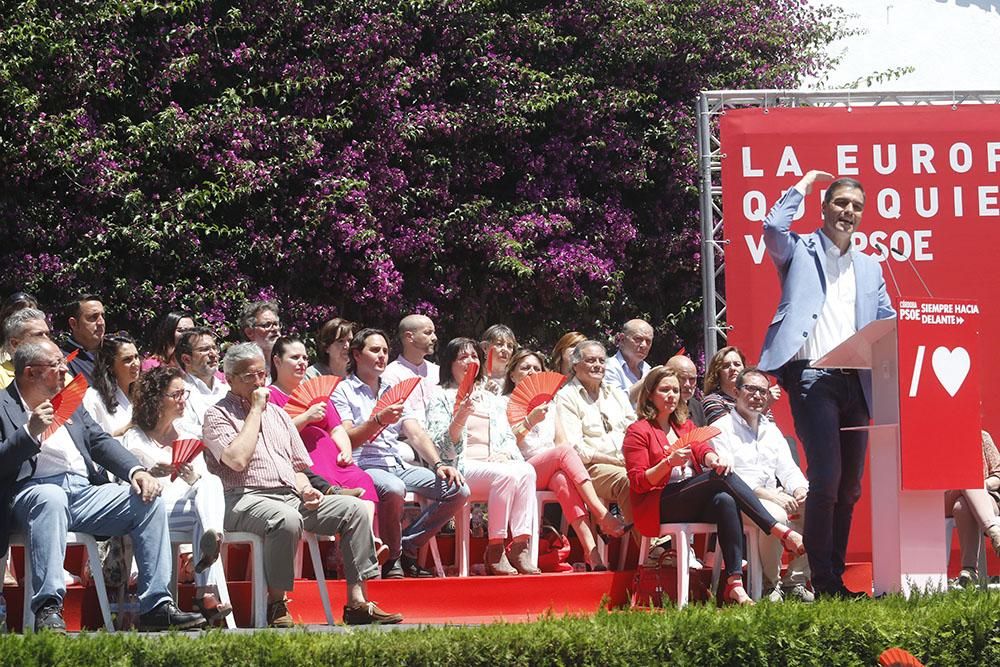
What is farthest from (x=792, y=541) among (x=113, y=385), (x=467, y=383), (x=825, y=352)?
(x=113, y=385)

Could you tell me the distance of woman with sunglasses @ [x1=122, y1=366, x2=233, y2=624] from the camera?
6.63 metres

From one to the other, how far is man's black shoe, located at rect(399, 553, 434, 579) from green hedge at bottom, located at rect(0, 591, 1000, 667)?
287cm

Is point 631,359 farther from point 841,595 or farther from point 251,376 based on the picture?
point 841,595

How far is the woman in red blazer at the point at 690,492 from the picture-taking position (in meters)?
7.32

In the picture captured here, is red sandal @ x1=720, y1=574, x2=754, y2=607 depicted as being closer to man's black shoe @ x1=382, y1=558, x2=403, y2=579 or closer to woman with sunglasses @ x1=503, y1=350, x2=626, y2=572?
woman with sunglasses @ x1=503, y1=350, x2=626, y2=572

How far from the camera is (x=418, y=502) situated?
820 centimetres

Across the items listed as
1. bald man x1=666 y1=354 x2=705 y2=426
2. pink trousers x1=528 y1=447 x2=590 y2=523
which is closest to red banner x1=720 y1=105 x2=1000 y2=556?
bald man x1=666 y1=354 x2=705 y2=426


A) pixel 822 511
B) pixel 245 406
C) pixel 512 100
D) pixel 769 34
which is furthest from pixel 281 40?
pixel 822 511

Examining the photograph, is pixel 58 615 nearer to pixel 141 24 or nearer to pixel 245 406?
pixel 245 406

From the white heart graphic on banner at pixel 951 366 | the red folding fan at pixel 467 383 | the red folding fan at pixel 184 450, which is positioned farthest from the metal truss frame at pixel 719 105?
the red folding fan at pixel 184 450

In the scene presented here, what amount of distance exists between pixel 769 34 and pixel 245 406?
8.26m

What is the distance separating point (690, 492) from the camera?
294 inches

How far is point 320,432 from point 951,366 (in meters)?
3.24

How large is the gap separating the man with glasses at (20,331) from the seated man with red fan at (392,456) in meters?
1.69
